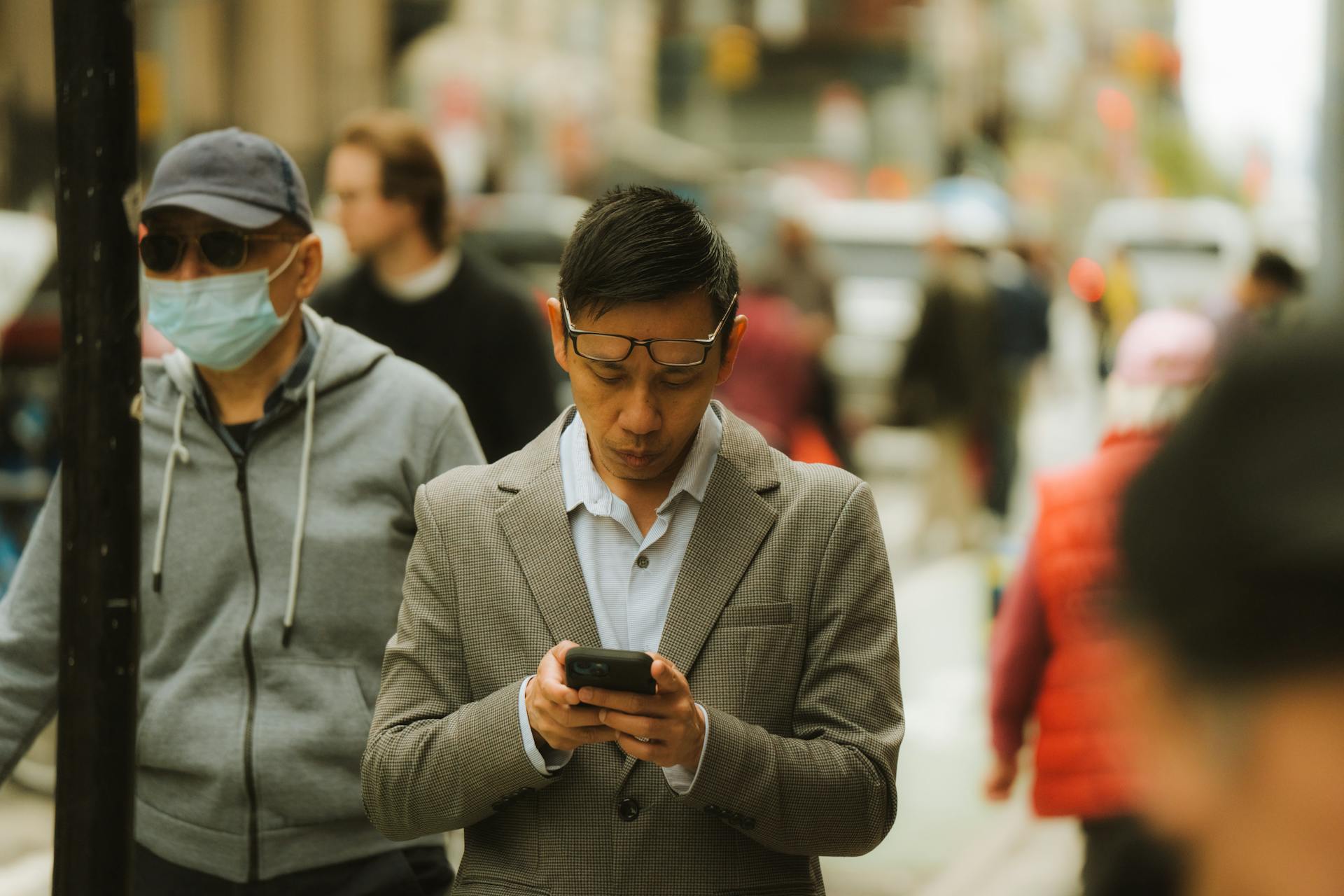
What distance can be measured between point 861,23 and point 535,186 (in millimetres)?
29235

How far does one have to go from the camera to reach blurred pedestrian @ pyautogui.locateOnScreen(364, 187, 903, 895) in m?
2.45

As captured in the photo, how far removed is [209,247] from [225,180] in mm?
144

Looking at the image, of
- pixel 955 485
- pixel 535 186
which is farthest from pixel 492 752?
pixel 535 186

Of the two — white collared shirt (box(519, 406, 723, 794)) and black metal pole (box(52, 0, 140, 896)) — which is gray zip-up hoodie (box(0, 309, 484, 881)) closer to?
black metal pole (box(52, 0, 140, 896))

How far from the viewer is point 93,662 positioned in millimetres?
2520

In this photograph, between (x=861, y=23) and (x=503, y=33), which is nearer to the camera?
(x=503, y=33)

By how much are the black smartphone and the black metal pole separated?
759 mm

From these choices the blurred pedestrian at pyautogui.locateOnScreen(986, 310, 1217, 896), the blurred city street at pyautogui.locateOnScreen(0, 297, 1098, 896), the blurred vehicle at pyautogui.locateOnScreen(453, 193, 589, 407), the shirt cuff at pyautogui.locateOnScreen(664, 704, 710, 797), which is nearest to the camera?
the shirt cuff at pyautogui.locateOnScreen(664, 704, 710, 797)

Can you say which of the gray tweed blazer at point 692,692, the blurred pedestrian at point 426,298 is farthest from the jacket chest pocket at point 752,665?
the blurred pedestrian at point 426,298

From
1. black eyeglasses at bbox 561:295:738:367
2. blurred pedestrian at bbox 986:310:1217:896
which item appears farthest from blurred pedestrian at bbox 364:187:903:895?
blurred pedestrian at bbox 986:310:1217:896

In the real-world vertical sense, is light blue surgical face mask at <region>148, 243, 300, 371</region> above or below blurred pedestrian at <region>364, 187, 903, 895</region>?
above

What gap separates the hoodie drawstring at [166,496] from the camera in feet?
10.3

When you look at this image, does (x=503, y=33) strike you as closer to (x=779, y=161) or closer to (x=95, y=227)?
(x=779, y=161)

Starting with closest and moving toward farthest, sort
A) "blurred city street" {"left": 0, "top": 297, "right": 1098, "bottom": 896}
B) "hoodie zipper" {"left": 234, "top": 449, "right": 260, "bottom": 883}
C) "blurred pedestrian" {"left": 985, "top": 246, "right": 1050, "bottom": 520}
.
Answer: "hoodie zipper" {"left": 234, "top": 449, "right": 260, "bottom": 883} < "blurred city street" {"left": 0, "top": 297, "right": 1098, "bottom": 896} < "blurred pedestrian" {"left": 985, "top": 246, "right": 1050, "bottom": 520}
